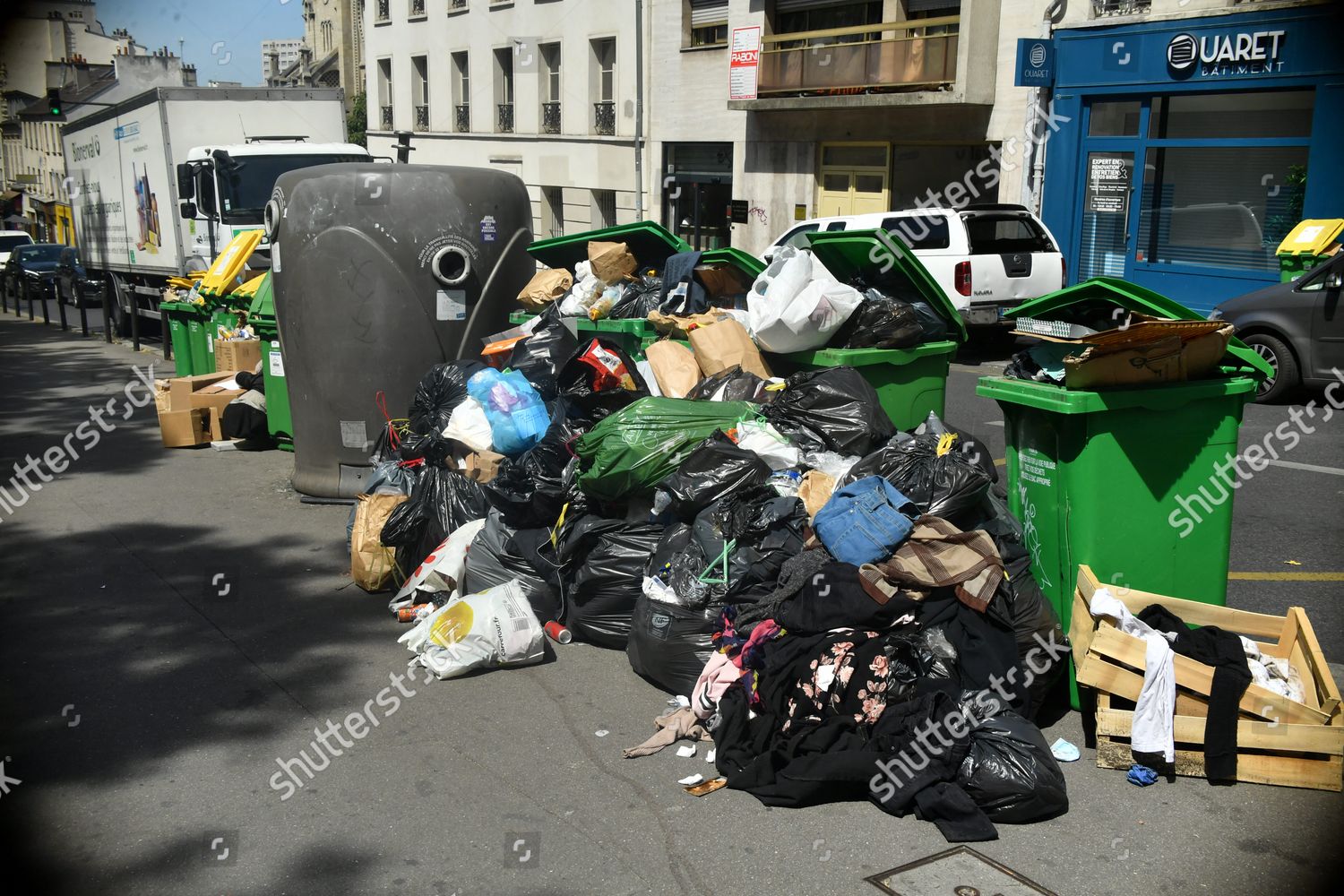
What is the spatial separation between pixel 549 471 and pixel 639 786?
2082 millimetres

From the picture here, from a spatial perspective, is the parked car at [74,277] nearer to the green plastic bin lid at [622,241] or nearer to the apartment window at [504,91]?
the apartment window at [504,91]

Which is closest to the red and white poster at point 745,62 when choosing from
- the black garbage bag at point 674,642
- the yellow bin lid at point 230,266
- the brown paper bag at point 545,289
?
the yellow bin lid at point 230,266

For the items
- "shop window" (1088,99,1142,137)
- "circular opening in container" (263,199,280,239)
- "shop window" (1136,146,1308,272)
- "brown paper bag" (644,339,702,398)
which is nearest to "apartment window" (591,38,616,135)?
"shop window" (1088,99,1142,137)

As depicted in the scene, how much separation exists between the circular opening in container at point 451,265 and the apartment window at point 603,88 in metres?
20.7

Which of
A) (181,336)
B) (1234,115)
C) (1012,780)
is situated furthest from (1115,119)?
(1012,780)

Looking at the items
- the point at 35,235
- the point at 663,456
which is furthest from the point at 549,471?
the point at 35,235

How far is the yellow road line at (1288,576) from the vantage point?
5844 millimetres

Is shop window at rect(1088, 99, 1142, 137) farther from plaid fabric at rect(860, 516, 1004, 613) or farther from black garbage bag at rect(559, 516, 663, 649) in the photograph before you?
plaid fabric at rect(860, 516, 1004, 613)

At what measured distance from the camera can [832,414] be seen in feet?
17.8

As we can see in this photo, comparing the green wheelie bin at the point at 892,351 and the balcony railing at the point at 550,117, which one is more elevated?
the balcony railing at the point at 550,117

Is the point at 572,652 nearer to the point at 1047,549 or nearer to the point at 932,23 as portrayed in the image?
the point at 1047,549

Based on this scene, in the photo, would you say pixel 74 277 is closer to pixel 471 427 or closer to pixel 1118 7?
pixel 1118 7

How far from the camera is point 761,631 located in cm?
434

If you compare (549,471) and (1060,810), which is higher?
(549,471)
